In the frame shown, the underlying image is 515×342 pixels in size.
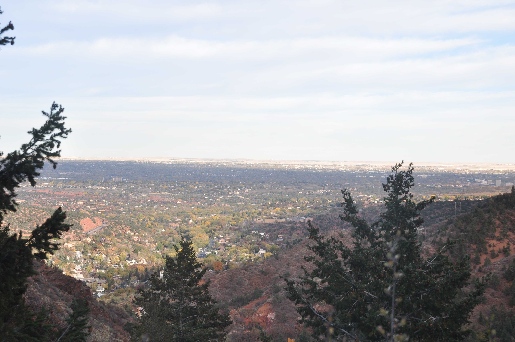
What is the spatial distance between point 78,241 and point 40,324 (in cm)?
6429

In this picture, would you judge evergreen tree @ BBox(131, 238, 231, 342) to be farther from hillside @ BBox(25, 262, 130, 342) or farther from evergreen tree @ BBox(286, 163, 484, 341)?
evergreen tree @ BBox(286, 163, 484, 341)

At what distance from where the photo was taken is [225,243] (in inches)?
2968

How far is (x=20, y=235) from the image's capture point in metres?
5.50

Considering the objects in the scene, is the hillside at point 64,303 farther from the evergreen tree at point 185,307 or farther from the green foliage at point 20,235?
the green foliage at point 20,235

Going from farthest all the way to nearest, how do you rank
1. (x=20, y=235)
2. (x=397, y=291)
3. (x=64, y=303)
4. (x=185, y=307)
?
(x=64, y=303), (x=185, y=307), (x=397, y=291), (x=20, y=235)

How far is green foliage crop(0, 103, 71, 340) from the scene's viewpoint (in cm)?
525

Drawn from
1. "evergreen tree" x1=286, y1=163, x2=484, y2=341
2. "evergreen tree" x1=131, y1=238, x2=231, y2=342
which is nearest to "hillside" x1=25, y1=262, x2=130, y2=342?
"evergreen tree" x1=131, y1=238, x2=231, y2=342

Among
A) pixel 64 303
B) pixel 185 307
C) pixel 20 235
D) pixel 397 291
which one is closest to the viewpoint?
pixel 20 235

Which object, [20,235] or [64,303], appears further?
[64,303]

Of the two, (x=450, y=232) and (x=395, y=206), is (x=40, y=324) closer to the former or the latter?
(x=395, y=206)

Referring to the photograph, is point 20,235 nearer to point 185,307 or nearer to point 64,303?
point 185,307

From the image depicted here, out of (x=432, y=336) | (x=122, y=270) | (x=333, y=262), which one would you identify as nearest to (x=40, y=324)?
(x=432, y=336)

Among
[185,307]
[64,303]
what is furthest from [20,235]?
[64,303]

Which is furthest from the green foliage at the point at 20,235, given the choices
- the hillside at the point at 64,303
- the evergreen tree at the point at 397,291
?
the hillside at the point at 64,303
